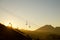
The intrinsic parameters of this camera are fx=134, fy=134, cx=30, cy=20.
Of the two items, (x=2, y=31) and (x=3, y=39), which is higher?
(x=2, y=31)

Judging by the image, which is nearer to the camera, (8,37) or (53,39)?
(8,37)

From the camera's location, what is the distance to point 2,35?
1294 inches

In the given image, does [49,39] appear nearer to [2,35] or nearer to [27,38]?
[27,38]

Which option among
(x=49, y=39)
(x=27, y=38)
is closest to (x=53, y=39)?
(x=49, y=39)

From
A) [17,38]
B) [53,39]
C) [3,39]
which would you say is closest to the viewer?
[3,39]

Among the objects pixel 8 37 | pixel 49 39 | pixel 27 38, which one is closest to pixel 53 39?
pixel 49 39

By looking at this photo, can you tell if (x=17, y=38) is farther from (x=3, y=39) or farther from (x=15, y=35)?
(x=3, y=39)

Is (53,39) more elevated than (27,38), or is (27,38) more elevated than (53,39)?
(53,39)

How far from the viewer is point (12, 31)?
35125 millimetres

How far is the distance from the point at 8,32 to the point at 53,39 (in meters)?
41.6

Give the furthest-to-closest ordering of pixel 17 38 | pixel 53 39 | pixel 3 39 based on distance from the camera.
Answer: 1. pixel 53 39
2. pixel 17 38
3. pixel 3 39

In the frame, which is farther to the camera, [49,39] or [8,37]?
[49,39]

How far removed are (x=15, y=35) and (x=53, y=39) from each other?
131 feet

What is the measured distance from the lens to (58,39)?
238 ft
